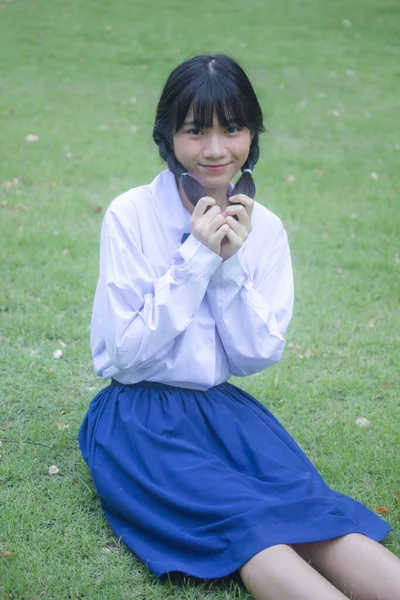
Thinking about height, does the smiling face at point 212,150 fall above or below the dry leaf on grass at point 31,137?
above

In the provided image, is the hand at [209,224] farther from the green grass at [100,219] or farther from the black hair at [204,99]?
the green grass at [100,219]

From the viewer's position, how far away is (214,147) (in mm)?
2652

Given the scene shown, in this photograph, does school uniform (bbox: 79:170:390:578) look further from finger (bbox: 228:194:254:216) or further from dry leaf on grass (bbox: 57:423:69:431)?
dry leaf on grass (bbox: 57:423:69:431)

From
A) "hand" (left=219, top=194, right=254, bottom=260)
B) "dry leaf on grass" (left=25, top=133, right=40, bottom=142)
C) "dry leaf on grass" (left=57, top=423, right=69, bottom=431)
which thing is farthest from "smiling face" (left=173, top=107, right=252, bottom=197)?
"dry leaf on grass" (left=25, top=133, right=40, bottom=142)

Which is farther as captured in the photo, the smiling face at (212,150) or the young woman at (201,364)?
the smiling face at (212,150)

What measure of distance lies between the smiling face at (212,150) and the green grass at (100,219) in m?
1.23

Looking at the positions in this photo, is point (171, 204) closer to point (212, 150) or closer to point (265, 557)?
point (212, 150)

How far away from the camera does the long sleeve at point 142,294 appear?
2584 millimetres

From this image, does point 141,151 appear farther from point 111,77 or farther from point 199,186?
point 199,186

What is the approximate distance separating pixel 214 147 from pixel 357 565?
1.32 m

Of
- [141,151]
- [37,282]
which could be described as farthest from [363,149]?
[37,282]

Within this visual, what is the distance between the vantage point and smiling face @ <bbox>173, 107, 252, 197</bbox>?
8.71 ft

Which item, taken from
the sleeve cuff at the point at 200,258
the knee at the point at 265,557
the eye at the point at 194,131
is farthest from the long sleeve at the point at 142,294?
the knee at the point at 265,557

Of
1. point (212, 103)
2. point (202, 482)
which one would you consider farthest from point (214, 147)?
point (202, 482)
